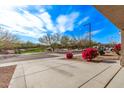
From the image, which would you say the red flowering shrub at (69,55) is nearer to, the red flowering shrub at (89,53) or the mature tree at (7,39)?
the red flowering shrub at (89,53)

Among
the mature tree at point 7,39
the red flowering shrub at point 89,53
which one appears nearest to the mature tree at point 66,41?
the red flowering shrub at point 89,53

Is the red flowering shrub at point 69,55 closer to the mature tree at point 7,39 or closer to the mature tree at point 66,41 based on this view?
the mature tree at point 66,41

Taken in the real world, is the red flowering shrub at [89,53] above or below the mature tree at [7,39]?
below

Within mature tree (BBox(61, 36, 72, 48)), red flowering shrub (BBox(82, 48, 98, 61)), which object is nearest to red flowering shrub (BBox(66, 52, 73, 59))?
mature tree (BBox(61, 36, 72, 48))

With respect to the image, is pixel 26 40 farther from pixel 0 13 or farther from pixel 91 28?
pixel 91 28

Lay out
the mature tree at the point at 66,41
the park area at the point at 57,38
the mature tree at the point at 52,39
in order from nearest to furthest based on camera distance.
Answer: the park area at the point at 57,38, the mature tree at the point at 66,41, the mature tree at the point at 52,39

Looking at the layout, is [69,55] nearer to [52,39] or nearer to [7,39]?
[52,39]

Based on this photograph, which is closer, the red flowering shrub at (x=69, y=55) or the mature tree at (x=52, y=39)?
the red flowering shrub at (x=69, y=55)

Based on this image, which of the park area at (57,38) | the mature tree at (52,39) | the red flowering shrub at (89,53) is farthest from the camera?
the mature tree at (52,39)

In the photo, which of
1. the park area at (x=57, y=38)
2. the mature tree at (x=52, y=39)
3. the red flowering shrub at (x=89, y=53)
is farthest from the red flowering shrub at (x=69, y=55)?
the red flowering shrub at (x=89, y=53)

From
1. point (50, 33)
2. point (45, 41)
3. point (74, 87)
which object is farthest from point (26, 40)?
point (74, 87)

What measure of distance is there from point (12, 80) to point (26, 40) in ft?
17.4

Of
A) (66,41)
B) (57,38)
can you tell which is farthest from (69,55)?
(57,38)

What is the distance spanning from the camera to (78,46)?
11.4 m
